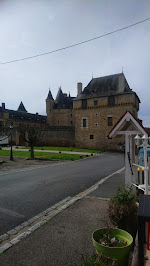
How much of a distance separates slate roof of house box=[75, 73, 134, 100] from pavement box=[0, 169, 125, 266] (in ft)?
93.1

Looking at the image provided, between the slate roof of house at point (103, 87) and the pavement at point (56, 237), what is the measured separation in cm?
2837

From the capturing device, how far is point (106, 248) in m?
2.51

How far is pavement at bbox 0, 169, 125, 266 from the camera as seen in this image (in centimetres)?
296

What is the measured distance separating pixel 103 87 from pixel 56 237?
32.5 metres

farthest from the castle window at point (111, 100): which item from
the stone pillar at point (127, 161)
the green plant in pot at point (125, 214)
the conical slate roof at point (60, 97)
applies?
the green plant in pot at point (125, 214)

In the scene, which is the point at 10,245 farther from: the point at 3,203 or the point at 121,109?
the point at 121,109

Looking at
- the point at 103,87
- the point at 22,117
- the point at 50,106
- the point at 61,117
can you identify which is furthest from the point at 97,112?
the point at 22,117

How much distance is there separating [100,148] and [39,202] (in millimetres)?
27777

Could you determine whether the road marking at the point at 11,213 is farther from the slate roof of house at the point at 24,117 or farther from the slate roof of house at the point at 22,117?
the slate roof of house at the point at 24,117

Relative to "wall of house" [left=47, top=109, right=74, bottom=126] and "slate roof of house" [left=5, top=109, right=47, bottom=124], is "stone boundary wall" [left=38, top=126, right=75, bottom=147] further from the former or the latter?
"slate roof of house" [left=5, top=109, right=47, bottom=124]

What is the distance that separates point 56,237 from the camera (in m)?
3.57

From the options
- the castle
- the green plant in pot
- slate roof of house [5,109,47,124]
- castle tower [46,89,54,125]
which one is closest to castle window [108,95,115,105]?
the castle

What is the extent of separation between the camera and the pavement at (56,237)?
9.70ft

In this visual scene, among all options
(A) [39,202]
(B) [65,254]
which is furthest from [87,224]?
(A) [39,202]
